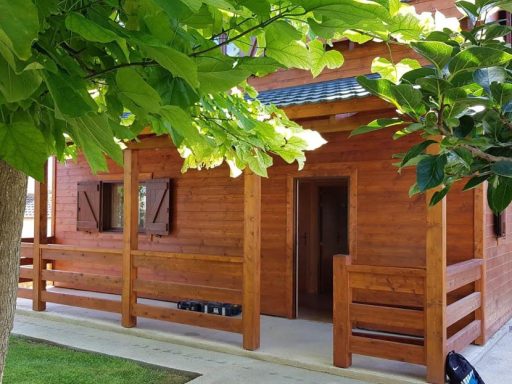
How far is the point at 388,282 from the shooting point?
14.4ft

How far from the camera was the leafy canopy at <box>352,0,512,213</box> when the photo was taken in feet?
2.75

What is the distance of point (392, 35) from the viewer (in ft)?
3.64

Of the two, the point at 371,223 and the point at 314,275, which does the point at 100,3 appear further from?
the point at 314,275

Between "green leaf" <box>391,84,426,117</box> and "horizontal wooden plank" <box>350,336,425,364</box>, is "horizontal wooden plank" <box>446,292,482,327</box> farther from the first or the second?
"green leaf" <box>391,84,426,117</box>

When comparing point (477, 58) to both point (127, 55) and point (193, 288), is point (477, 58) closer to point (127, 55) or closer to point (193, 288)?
point (127, 55)

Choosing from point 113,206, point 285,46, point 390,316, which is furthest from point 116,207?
point 285,46

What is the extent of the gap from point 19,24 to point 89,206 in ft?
28.3

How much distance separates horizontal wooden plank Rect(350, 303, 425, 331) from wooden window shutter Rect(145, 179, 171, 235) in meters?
4.04

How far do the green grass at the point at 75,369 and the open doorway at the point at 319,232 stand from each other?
14.6 feet

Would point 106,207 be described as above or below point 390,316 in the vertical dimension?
above

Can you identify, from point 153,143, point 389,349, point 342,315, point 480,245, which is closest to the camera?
point 389,349

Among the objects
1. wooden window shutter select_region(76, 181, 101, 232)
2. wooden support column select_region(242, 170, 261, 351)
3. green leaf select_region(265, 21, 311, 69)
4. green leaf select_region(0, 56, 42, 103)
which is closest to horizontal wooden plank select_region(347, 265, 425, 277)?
wooden support column select_region(242, 170, 261, 351)

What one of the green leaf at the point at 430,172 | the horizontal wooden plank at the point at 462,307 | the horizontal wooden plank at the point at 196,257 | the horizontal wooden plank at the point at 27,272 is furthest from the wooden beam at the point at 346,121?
the horizontal wooden plank at the point at 27,272

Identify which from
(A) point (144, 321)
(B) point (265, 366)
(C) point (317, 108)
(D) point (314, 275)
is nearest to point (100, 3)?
(C) point (317, 108)
